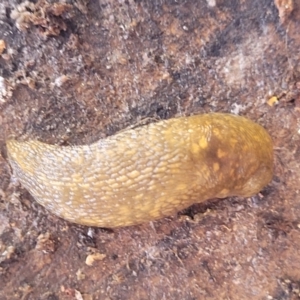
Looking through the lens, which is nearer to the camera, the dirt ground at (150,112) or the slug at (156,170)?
the slug at (156,170)

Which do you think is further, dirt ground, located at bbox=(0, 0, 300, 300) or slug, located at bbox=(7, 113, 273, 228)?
dirt ground, located at bbox=(0, 0, 300, 300)

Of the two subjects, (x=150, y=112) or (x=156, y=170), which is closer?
(x=156, y=170)

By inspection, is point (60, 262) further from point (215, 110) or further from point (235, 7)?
point (235, 7)
